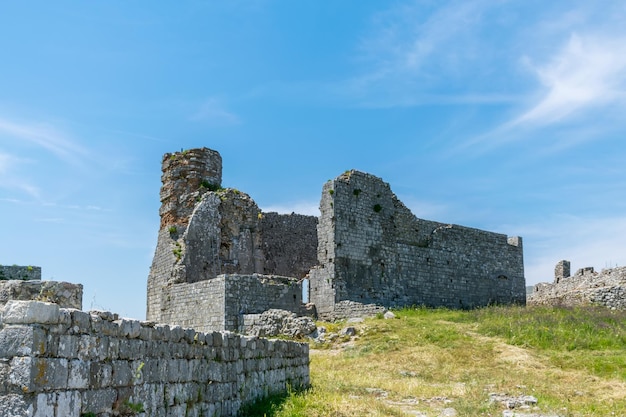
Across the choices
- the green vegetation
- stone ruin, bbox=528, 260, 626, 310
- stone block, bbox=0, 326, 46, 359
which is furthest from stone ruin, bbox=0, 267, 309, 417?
stone ruin, bbox=528, 260, 626, 310

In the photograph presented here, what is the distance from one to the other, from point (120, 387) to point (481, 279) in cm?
2774

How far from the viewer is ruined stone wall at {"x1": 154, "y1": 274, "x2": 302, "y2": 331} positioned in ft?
69.9

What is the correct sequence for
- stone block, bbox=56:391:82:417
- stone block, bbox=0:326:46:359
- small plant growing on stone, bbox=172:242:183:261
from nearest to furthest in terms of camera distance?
stone block, bbox=0:326:46:359 → stone block, bbox=56:391:82:417 → small plant growing on stone, bbox=172:242:183:261

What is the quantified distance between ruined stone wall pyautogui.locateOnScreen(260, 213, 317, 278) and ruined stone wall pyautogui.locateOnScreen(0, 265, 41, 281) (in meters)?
19.4

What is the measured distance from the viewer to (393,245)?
2903cm

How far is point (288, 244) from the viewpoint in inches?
1407

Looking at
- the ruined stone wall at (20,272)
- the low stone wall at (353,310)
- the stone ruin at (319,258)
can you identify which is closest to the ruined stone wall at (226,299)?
the stone ruin at (319,258)

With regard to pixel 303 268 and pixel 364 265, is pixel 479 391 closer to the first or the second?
pixel 364 265

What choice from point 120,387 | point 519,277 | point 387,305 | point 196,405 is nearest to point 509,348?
point 387,305

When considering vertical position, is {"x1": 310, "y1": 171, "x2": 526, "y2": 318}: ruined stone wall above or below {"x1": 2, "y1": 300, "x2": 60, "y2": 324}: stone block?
above

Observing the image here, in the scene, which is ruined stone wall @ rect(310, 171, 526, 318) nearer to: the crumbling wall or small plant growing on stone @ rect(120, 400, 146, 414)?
the crumbling wall

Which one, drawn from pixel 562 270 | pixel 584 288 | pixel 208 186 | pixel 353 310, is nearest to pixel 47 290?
pixel 353 310

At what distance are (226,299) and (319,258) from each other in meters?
6.63

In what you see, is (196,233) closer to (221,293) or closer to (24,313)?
(221,293)
